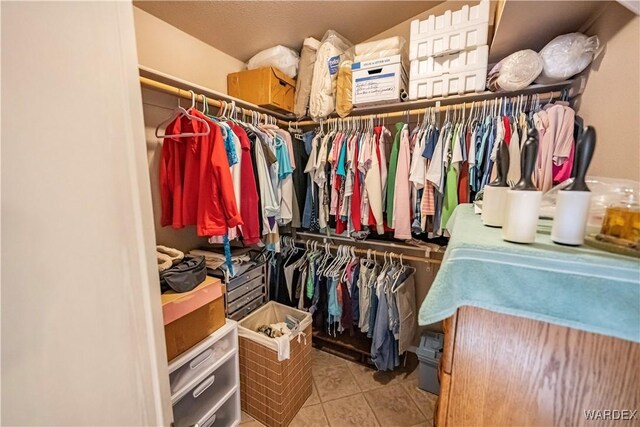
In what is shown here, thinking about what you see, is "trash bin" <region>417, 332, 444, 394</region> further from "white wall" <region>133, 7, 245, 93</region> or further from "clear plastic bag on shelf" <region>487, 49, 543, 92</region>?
"white wall" <region>133, 7, 245, 93</region>

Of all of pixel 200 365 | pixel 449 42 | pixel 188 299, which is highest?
pixel 449 42

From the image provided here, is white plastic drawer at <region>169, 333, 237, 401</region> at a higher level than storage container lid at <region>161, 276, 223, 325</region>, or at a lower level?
lower

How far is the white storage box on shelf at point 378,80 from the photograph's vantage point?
1608mm

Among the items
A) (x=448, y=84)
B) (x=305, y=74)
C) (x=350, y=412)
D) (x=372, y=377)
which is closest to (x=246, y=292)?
(x=350, y=412)

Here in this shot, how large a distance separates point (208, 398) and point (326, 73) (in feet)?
7.18

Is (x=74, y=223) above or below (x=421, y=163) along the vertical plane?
below

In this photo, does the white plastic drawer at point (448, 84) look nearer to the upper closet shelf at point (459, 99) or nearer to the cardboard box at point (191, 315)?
the upper closet shelf at point (459, 99)

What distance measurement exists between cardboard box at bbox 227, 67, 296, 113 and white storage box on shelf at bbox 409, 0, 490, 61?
3.07 feet

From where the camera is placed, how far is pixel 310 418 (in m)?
1.56

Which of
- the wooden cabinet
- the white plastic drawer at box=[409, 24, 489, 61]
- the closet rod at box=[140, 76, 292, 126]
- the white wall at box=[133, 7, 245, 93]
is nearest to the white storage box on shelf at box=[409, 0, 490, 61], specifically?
the white plastic drawer at box=[409, 24, 489, 61]

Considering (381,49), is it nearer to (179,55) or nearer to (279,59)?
(279,59)

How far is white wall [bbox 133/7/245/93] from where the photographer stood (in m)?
1.53

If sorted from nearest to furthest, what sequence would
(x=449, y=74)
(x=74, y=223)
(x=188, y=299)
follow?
(x=74, y=223)
(x=188, y=299)
(x=449, y=74)

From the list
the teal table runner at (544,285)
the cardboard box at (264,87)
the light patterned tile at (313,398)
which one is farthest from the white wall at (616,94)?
the light patterned tile at (313,398)
